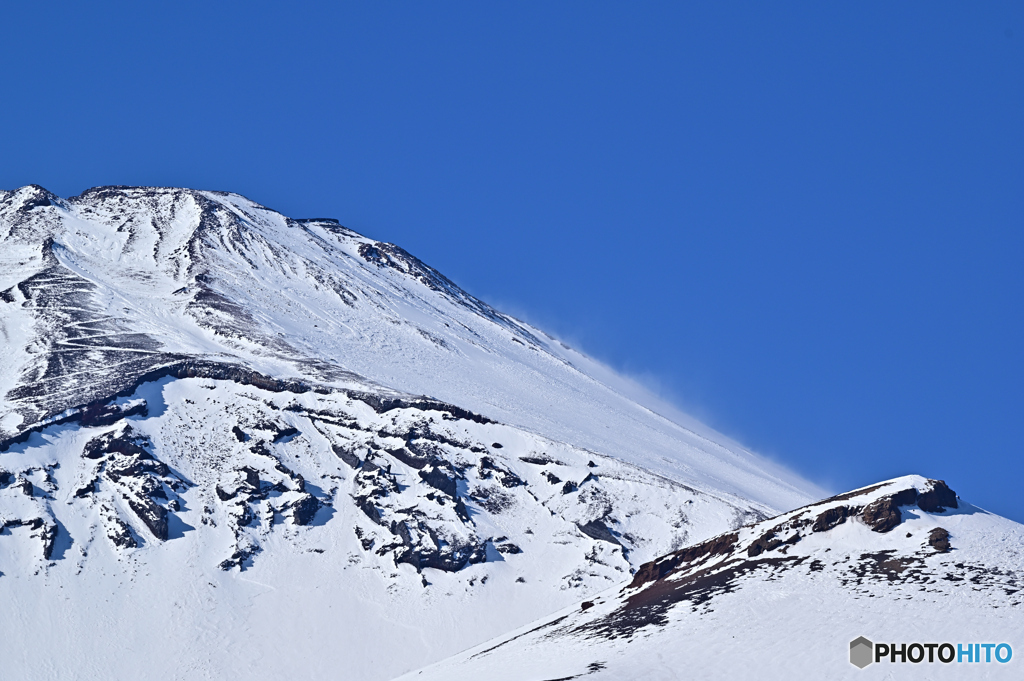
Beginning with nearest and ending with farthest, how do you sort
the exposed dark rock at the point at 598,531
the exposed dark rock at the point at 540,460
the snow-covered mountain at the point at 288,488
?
1. the snow-covered mountain at the point at 288,488
2. the exposed dark rock at the point at 598,531
3. the exposed dark rock at the point at 540,460

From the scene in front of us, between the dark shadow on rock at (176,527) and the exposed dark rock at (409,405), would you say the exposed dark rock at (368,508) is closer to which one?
the dark shadow on rock at (176,527)

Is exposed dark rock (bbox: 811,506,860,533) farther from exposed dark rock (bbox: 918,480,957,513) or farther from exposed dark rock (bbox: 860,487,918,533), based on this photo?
exposed dark rock (bbox: 918,480,957,513)

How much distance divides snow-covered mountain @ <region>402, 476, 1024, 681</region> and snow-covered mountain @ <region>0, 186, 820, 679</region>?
20888mm

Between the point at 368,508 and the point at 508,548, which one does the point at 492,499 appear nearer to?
the point at 508,548

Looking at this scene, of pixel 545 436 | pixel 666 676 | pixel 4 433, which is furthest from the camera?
pixel 545 436

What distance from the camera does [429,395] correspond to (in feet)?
452

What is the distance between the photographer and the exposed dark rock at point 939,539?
65000 millimetres

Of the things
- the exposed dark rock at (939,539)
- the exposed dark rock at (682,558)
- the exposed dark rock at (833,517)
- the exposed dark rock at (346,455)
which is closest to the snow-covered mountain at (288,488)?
the exposed dark rock at (346,455)

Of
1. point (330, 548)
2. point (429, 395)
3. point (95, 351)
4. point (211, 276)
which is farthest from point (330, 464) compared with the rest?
point (211, 276)

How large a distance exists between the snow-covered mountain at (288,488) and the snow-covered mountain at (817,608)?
2089 centimetres

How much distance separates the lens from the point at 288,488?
361 feet

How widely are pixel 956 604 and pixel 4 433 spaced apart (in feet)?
282

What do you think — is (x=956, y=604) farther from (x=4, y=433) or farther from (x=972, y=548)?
(x=4, y=433)

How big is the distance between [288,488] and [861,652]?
66253 mm
